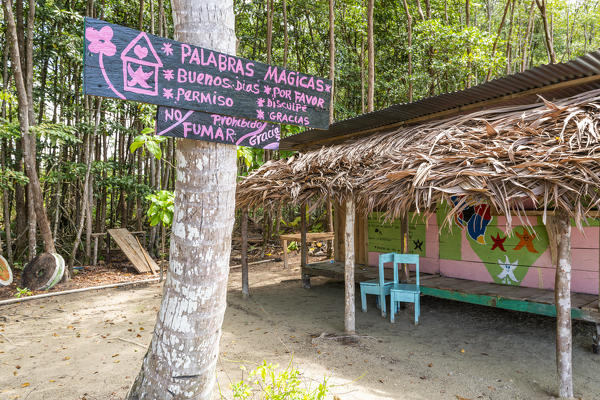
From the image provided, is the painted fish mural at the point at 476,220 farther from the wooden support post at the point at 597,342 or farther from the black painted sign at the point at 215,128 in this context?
the black painted sign at the point at 215,128

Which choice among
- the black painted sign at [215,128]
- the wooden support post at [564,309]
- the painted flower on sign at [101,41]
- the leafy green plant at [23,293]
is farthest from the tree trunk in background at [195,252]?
the leafy green plant at [23,293]

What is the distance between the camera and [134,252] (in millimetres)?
8805

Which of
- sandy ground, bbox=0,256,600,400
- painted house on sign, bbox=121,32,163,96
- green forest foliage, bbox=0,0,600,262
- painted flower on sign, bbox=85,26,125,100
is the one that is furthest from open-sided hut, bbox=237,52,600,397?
green forest foliage, bbox=0,0,600,262

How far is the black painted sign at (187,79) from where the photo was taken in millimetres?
1525

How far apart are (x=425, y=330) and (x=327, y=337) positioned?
138 cm

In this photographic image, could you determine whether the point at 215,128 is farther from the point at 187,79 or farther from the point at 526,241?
the point at 526,241

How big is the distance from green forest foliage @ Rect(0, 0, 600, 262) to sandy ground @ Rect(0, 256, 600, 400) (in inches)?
107

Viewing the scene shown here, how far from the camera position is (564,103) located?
3652 mm

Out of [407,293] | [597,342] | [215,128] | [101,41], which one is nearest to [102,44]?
[101,41]

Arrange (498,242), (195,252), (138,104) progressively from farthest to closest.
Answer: (138,104), (498,242), (195,252)

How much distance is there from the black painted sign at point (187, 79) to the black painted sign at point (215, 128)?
0.04 metres

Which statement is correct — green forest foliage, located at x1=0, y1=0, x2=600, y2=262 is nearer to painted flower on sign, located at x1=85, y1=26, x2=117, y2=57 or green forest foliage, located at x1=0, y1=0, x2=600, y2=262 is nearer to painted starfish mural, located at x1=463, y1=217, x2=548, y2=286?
painted flower on sign, located at x1=85, y1=26, x2=117, y2=57

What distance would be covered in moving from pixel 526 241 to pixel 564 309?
2.13m

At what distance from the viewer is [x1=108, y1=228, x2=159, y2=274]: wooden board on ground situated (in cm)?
860
